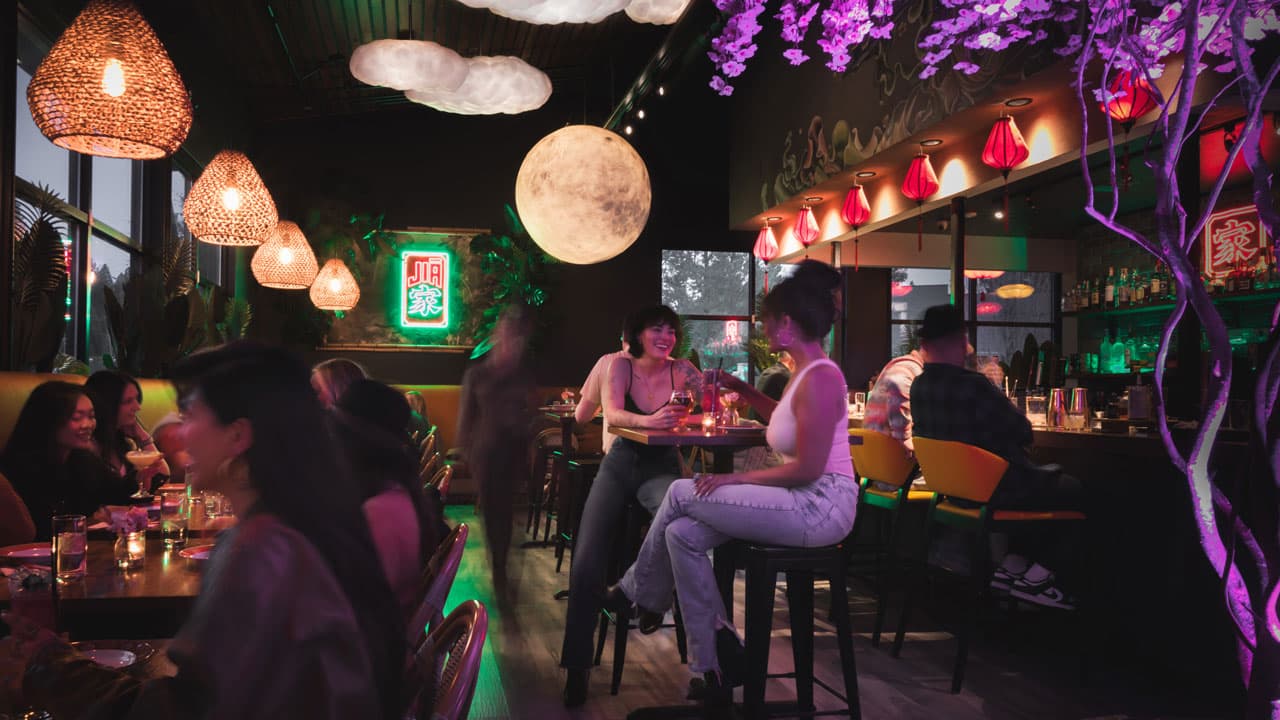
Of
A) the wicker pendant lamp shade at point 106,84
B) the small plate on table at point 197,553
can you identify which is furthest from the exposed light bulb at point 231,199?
the small plate on table at point 197,553

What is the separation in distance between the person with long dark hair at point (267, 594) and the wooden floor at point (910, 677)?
7.29ft

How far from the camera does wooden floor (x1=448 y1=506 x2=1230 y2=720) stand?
11.0 ft

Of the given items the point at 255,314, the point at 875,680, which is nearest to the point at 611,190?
the point at 875,680

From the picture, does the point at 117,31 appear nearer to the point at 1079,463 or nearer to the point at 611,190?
the point at 611,190

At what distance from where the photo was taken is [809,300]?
3016 millimetres

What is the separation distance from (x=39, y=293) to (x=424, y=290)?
20.2 feet

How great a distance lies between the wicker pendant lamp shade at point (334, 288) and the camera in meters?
9.38

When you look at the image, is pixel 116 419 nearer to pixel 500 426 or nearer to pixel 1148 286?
pixel 500 426

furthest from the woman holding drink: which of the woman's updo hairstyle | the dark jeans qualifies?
the woman's updo hairstyle

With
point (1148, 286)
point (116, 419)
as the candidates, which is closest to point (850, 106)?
point (1148, 286)

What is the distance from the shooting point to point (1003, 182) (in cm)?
657

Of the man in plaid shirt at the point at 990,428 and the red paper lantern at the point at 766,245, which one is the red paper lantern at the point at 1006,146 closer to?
the man in plaid shirt at the point at 990,428

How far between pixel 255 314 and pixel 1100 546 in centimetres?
909

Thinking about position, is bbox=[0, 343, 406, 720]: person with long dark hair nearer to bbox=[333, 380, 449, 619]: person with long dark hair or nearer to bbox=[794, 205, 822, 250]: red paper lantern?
bbox=[333, 380, 449, 619]: person with long dark hair
